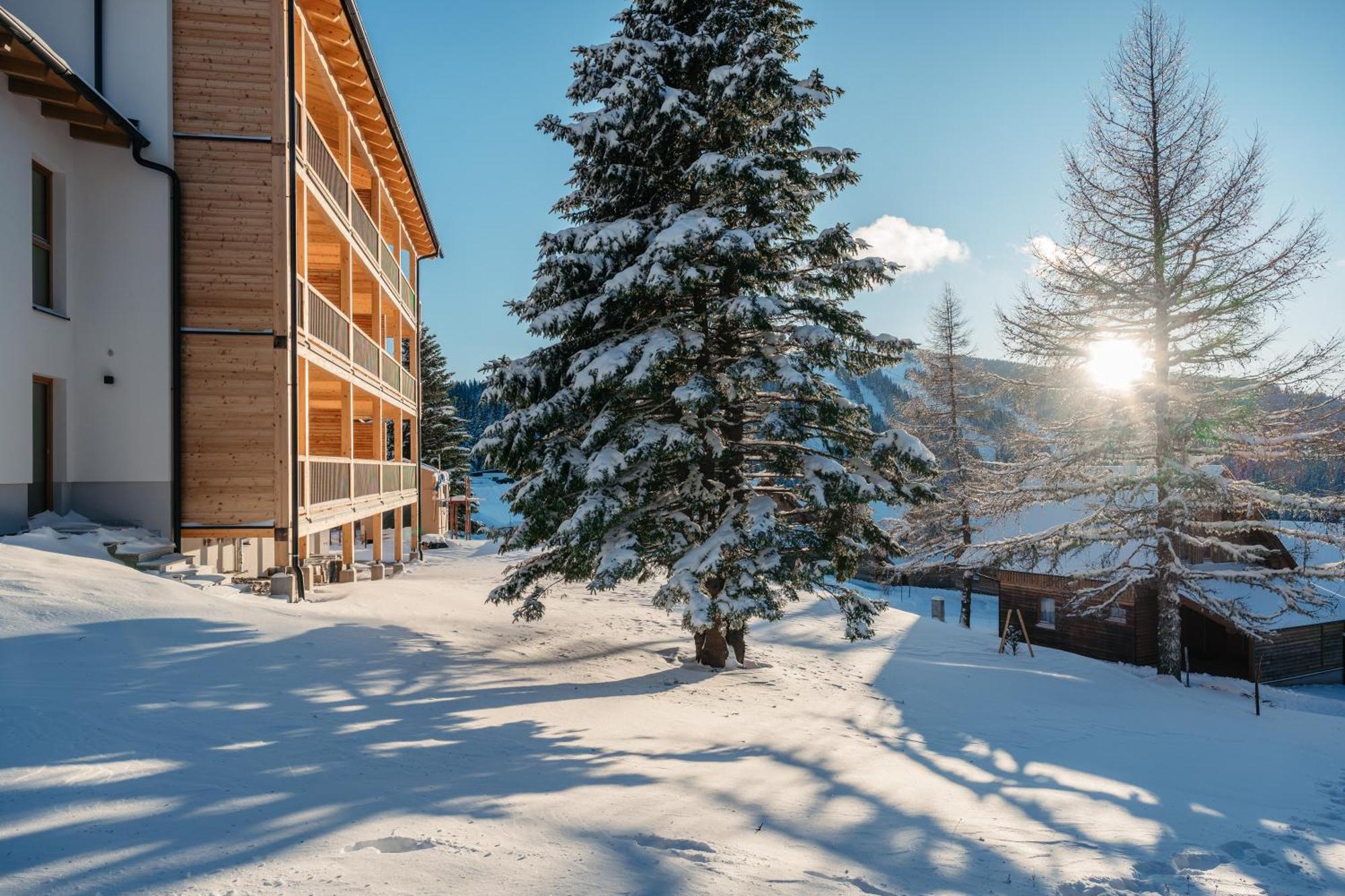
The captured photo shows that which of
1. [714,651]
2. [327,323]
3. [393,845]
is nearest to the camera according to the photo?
[393,845]

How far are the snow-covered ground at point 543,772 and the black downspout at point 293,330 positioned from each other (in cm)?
102

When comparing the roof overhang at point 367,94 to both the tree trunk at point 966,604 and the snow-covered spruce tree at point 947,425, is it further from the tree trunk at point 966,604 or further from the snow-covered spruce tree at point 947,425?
the tree trunk at point 966,604

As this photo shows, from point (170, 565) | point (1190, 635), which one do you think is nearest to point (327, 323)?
point (170, 565)

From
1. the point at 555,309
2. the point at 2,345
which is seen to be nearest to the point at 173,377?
the point at 2,345

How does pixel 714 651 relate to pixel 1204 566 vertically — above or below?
above

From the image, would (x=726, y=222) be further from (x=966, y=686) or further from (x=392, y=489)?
(x=392, y=489)

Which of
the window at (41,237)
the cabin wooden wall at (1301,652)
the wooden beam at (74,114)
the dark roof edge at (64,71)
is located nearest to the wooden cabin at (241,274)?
the dark roof edge at (64,71)

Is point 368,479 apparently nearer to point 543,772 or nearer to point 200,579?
point 200,579

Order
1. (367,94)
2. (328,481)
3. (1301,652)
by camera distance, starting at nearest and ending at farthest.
Result: (328,481) < (367,94) < (1301,652)

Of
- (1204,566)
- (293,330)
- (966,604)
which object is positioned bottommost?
(966,604)

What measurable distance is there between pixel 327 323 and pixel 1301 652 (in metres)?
27.8

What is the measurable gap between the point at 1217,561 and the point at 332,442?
91.5ft

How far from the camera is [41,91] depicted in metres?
9.67

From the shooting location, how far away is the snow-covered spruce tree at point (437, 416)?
41250mm
